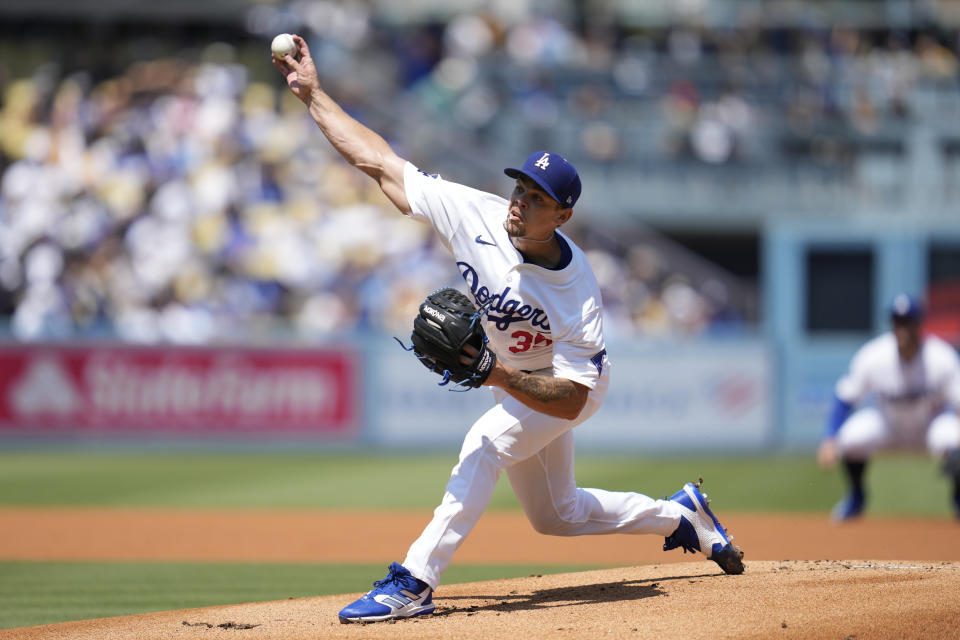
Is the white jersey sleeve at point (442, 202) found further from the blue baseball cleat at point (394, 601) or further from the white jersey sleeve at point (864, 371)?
the white jersey sleeve at point (864, 371)

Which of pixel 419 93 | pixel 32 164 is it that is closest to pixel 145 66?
pixel 32 164

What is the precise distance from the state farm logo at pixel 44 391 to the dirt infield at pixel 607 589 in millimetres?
6084

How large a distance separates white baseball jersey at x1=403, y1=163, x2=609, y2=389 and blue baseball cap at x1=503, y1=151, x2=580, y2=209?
0.23 metres

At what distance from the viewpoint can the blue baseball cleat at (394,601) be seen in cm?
439

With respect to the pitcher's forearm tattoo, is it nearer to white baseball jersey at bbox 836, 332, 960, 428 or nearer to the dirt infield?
the dirt infield

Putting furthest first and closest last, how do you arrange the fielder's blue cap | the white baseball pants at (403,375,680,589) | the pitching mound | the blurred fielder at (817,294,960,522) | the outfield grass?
the blurred fielder at (817,294,960,522)
the fielder's blue cap
the outfield grass
the white baseball pants at (403,375,680,589)
the pitching mound

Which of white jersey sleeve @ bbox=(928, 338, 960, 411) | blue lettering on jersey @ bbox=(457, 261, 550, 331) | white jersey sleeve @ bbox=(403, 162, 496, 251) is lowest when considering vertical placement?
blue lettering on jersey @ bbox=(457, 261, 550, 331)

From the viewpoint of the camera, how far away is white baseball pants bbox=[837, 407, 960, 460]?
8.75 meters

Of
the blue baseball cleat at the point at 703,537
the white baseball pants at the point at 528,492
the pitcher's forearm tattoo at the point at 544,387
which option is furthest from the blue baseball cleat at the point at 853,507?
the pitcher's forearm tattoo at the point at 544,387

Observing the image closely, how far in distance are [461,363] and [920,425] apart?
6079 millimetres

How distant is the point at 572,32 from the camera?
21469mm

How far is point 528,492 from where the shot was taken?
501 cm

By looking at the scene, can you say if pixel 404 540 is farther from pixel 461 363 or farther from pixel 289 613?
pixel 461 363

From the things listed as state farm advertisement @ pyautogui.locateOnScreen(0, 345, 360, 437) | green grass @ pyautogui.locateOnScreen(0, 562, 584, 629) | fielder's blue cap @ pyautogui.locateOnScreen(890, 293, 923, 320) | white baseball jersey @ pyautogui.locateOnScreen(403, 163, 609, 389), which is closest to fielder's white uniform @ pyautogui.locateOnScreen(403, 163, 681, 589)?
white baseball jersey @ pyautogui.locateOnScreen(403, 163, 609, 389)
